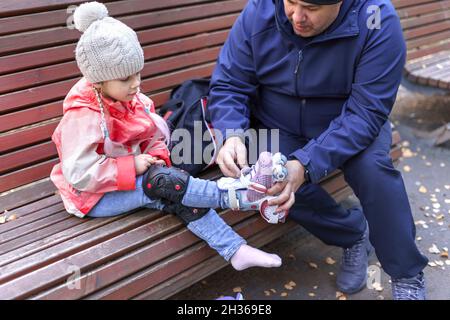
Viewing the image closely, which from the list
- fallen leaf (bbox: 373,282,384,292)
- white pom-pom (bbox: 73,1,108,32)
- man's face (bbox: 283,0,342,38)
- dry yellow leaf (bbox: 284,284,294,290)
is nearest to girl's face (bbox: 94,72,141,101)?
white pom-pom (bbox: 73,1,108,32)

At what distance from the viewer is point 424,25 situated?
15.1 ft

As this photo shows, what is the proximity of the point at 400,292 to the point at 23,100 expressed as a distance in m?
1.98

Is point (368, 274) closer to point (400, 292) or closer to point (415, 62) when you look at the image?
point (400, 292)

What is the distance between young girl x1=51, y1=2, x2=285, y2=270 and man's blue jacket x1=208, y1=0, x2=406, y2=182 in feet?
1.10

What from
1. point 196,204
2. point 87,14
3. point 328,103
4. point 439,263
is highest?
point 87,14

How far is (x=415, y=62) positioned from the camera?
4469mm

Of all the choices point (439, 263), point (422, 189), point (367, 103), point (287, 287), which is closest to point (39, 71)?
point (367, 103)

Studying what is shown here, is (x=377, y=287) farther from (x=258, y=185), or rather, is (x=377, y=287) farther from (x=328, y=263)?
(x=258, y=185)

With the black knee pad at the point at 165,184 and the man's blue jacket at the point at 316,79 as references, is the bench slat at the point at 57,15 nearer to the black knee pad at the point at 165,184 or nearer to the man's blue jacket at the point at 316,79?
the man's blue jacket at the point at 316,79

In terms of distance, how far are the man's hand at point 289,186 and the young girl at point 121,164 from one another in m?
0.05

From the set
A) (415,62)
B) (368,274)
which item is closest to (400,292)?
(368,274)

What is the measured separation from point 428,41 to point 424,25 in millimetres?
132

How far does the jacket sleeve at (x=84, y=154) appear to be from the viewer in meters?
2.29

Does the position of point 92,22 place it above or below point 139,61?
above
